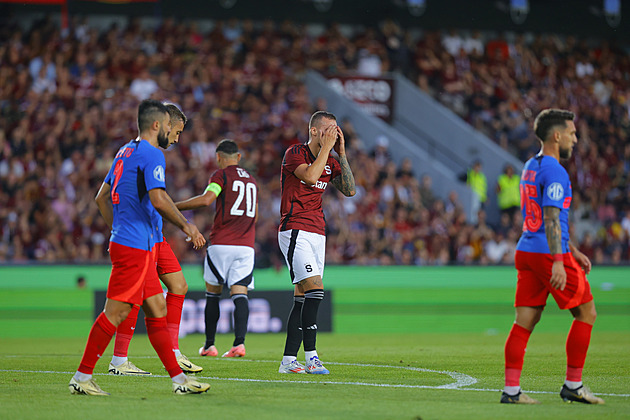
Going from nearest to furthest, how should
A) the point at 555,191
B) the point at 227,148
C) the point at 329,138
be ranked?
1. the point at 555,191
2. the point at 329,138
3. the point at 227,148

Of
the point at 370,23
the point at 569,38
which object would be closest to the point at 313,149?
the point at 370,23

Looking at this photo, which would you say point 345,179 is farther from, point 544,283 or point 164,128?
point 544,283

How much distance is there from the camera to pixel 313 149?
848 centimetres

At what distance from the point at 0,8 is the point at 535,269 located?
2121 centimetres

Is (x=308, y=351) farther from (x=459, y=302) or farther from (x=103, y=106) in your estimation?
(x=103, y=106)

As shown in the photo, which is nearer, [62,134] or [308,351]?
[308,351]

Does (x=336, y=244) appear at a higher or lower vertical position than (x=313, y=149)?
lower

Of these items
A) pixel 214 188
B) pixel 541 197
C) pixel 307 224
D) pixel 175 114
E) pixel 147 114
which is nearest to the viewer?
pixel 541 197

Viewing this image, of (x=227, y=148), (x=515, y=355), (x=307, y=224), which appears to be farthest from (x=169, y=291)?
(x=515, y=355)

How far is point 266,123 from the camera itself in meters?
21.1

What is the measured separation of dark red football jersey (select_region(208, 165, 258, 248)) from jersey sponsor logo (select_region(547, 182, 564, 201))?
501cm

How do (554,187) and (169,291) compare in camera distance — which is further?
(169,291)

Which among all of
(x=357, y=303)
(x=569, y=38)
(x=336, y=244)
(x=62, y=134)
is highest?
(x=569, y=38)

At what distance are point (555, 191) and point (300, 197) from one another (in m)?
2.87
